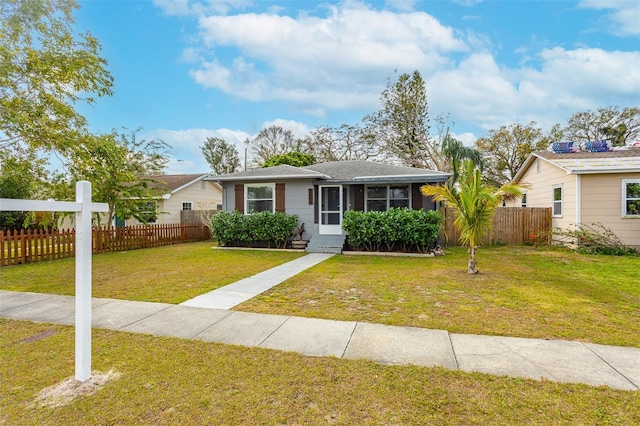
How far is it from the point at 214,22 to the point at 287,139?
20.4 metres

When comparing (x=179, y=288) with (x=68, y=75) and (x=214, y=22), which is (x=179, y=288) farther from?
(x=214, y=22)

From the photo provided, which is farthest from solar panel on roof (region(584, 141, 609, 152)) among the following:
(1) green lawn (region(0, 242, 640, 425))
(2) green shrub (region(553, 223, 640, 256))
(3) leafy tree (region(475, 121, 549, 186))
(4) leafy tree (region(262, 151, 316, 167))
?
(4) leafy tree (region(262, 151, 316, 167))

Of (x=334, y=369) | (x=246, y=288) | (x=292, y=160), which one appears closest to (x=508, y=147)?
(x=292, y=160)

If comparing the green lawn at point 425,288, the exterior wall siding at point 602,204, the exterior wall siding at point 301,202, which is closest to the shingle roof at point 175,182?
the green lawn at point 425,288

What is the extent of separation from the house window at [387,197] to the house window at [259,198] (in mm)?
Answer: 3994

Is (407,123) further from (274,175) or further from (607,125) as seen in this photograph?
(274,175)

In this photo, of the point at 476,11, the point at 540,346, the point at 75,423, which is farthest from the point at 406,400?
the point at 476,11

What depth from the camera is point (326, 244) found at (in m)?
11.8

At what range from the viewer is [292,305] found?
4.94 metres

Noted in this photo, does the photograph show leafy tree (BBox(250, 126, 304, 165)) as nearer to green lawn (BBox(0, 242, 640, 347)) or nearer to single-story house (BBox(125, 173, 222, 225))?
single-story house (BBox(125, 173, 222, 225))

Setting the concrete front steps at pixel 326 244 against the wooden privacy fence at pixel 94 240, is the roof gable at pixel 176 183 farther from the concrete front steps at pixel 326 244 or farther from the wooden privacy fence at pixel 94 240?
the concrete front steps at pixel 326 244

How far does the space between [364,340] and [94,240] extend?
1171 centimetres

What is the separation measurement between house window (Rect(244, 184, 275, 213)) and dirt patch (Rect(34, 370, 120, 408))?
1026cm

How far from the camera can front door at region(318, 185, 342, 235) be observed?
12438mm
